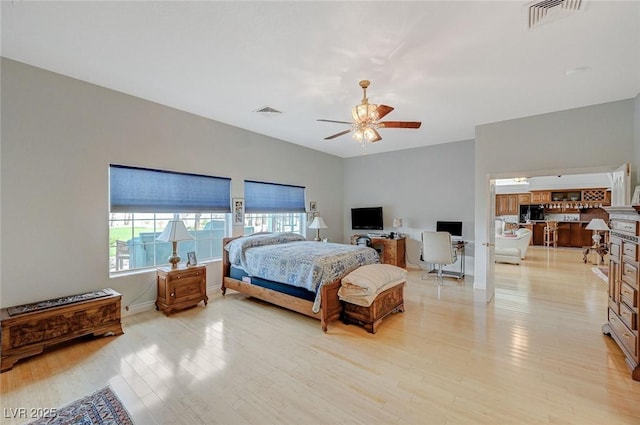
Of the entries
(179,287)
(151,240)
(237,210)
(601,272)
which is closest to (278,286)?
(179,287)

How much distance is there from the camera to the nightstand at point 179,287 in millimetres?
3605

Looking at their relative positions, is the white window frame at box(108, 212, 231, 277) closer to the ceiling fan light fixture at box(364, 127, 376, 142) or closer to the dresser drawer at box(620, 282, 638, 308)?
the ceiling fan light fixture at box(364, 127, 376, 142)

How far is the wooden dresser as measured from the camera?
2332 millimetres

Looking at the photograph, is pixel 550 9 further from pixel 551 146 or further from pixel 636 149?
pixel 636 149

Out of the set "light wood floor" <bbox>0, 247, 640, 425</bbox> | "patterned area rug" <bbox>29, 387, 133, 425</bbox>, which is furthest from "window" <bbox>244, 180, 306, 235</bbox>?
"patterned area rug" <bbox>29, 387, 133, 425</bbox>

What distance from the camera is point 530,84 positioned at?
3.15 metres

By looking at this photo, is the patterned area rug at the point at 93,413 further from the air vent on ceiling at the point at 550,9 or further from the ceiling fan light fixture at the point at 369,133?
the air vent on ceiling at the point at 550,9

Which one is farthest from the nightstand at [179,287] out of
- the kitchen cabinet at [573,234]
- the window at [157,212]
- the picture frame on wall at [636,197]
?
the kitchen cabinet at [573,234]

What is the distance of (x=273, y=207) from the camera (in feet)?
18.3

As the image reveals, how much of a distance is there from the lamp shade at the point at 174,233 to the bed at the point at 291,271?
0.83 metres

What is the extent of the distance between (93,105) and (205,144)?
4.81 feet

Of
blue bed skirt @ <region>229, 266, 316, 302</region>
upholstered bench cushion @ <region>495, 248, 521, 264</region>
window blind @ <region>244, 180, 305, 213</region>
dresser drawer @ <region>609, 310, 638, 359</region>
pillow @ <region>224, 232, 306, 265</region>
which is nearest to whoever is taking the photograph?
dresser drawer @ <region>609, 310, 638, 359</region>

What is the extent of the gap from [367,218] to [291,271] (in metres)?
3.89

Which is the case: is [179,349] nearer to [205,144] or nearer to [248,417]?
[248,417]
